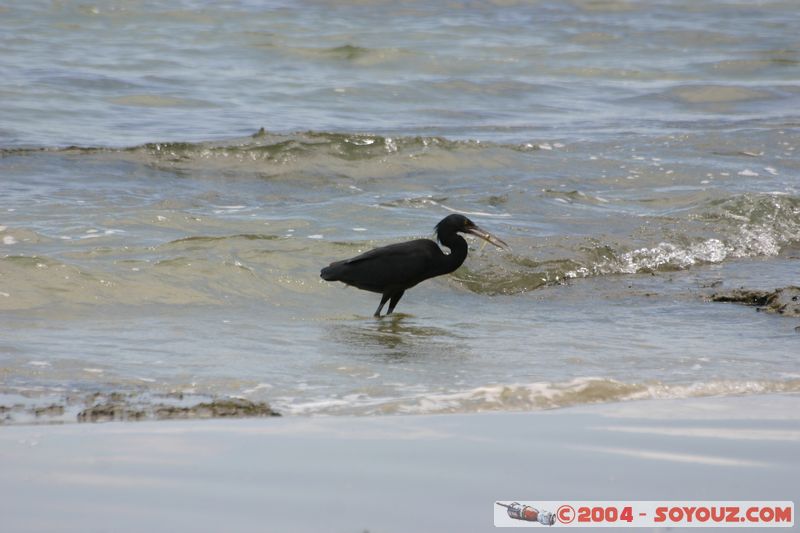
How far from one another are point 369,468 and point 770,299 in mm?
4922

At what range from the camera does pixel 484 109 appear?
19.3 metres

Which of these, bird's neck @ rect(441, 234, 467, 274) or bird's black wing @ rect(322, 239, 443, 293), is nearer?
bird's black wing @ rect(322, 239, 443, 293)

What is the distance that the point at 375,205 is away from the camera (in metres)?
12.5

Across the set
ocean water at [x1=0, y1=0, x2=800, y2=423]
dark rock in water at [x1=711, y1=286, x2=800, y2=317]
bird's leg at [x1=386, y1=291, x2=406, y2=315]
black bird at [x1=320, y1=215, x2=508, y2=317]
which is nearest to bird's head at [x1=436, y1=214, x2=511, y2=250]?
black bird at [x1=320, y1=215, x2=508, y2=317]

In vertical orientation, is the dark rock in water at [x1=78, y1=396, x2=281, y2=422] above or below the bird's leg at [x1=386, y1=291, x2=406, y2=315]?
above

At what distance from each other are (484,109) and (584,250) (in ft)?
28.5

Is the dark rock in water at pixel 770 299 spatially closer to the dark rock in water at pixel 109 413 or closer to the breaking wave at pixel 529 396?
the breaking wave at pixel 529 396

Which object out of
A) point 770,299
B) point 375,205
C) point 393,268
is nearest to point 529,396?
point 393,268

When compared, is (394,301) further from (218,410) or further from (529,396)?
(218,410)

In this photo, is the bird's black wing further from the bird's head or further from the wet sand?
the wet sand

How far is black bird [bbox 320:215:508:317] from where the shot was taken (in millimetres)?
8961

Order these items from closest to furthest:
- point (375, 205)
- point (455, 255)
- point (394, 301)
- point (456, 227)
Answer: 1. point (394, 301)
2. point (455, 255)
3. point (456, 227)
4. point (375, 205)

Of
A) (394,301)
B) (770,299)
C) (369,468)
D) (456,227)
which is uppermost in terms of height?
(456,227)

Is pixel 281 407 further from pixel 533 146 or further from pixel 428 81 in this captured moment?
pixel 428 81
